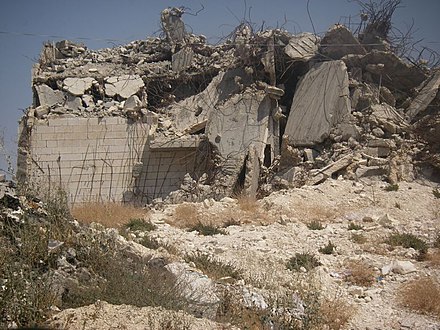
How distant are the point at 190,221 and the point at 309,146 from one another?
4.24 meters

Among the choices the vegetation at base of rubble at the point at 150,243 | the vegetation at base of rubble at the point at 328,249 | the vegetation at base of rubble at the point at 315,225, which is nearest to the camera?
the vegetation at base of rubble at the point at 150,243

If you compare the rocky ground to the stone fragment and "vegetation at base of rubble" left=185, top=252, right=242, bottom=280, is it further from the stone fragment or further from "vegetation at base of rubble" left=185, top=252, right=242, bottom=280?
"vegetation at base of rubble" left=185, top=252, right=242, bottom=280

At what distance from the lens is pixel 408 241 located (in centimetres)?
743

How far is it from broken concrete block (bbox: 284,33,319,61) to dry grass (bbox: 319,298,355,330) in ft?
26.8

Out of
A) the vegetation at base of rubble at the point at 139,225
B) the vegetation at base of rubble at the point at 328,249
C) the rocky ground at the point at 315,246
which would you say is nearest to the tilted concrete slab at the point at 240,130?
the rocky ground at the point at 315,246

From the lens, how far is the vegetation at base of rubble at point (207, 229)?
27.1 ft

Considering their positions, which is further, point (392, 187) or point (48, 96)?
point (48, 96)

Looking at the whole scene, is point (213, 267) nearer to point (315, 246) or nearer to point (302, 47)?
point (315, 246)

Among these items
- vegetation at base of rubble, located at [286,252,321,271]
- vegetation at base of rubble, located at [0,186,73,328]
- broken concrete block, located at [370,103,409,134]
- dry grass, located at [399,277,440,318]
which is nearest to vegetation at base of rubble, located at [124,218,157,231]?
vegetation at base of rubble, located at [0,186,73,328]

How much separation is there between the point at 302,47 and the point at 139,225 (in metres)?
6.76

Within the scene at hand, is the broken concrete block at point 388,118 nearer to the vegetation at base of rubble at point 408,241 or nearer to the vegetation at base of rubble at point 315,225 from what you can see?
the vegetation at base of rubble at point 315,225

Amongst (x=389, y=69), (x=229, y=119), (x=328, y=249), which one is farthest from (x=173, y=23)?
(x=328, y=249)

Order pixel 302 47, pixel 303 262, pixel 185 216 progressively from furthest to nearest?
pixel 302 47 → pixel 185 216 → pixel 303 262

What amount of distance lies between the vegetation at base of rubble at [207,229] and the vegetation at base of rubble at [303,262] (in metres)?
1.69
